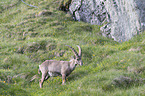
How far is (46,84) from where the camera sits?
32.8ft

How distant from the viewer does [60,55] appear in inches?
520

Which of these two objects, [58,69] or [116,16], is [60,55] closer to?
[58,69]

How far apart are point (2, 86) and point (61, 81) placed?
3.00 meters

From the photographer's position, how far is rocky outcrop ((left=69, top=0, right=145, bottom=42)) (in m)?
13.4

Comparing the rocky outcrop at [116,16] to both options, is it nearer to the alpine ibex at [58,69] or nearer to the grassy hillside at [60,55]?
the grassy hillside at [60,55]

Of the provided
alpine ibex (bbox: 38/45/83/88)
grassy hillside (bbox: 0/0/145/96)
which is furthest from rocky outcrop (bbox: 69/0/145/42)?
alpine ibex (bbox: 38/45/83/88)

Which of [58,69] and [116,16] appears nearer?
[58,69]

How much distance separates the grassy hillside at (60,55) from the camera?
27.2 feet

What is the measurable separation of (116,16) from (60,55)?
5741 mm

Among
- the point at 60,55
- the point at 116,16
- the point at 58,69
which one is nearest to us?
the point at 58,69

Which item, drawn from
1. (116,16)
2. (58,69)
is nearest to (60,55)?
(58,69)

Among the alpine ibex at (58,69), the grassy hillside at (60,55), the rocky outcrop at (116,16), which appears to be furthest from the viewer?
the rocky outcrop at (116,16)

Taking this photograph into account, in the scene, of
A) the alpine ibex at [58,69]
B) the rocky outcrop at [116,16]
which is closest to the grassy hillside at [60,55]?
the alpine ibex at [58,69]

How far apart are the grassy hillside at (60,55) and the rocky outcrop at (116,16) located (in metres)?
0.76
